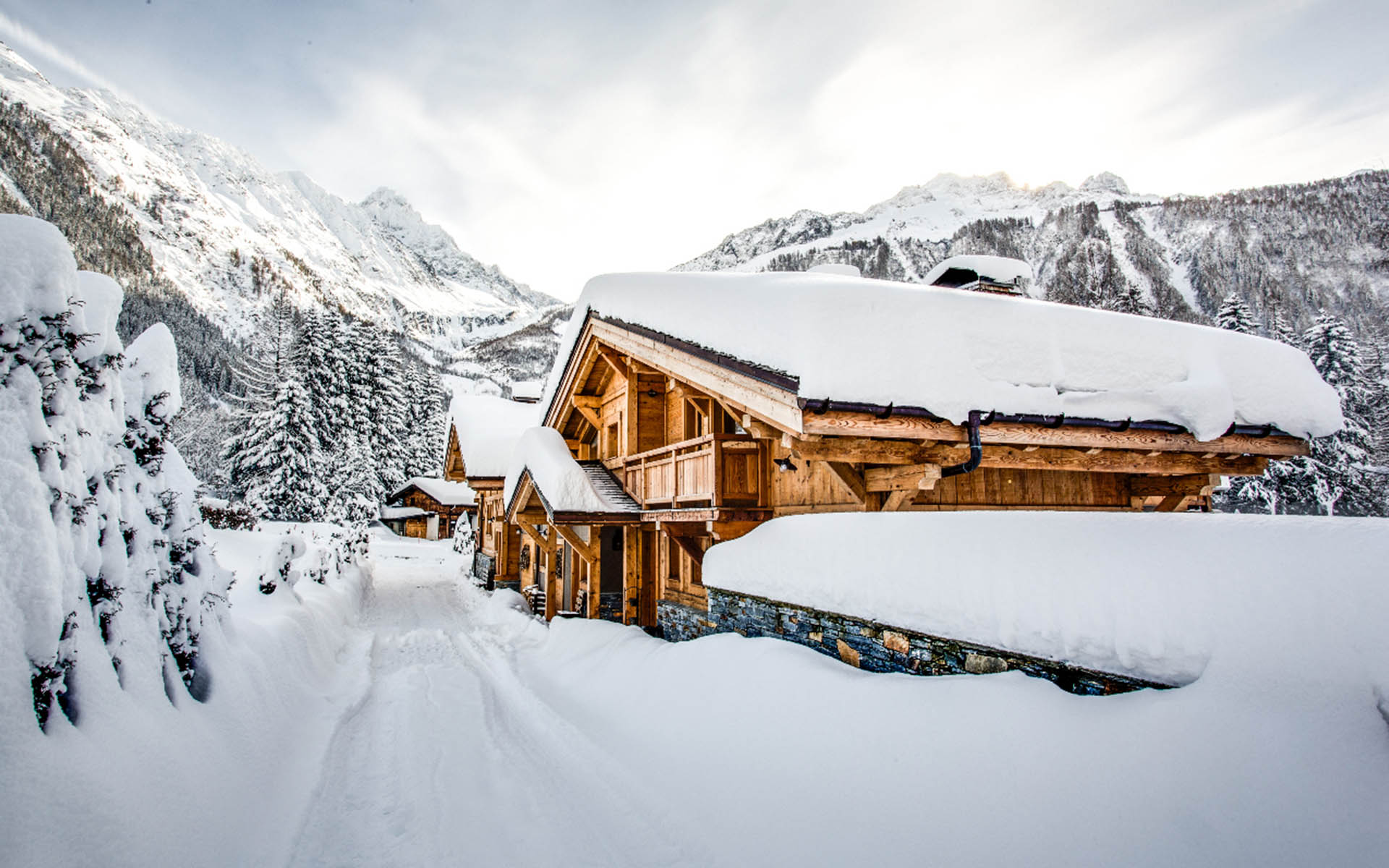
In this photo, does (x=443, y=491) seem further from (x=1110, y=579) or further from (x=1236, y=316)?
(x=1236, y=316)

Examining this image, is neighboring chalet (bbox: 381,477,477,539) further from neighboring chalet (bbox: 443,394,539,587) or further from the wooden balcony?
the wooden balcony

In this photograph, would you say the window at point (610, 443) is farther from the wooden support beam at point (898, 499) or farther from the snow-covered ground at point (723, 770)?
the wooden support beam at point (898, 499)

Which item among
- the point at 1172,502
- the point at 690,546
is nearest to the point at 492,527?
the point at 690,546

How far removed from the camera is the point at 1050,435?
6.50 m

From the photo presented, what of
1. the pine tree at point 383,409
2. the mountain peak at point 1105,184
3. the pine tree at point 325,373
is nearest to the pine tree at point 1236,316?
the pine tree at point 325,373

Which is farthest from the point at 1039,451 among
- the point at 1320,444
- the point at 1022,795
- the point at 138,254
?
the point at 138,254

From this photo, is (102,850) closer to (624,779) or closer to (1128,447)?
(624,779)

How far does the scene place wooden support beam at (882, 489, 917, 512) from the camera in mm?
6816

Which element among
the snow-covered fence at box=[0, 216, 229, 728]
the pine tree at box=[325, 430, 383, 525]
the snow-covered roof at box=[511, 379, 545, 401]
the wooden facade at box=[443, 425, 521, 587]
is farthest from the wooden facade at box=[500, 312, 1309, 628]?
the pine tree at box=[325, 430, 383, 525]

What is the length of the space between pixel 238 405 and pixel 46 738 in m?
41.4

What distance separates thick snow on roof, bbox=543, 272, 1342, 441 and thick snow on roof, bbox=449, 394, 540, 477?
636 inches

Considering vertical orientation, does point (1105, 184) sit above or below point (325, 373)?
above

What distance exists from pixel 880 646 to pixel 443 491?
41.5 metres

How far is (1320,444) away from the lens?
2217 centimetres
